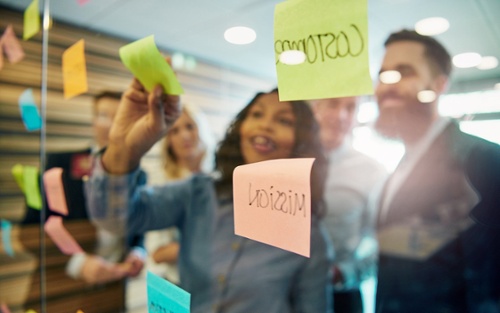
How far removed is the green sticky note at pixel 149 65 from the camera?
0.52 metres

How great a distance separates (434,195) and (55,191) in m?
0.84

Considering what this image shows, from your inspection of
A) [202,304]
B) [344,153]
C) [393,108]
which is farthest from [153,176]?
[393,108]

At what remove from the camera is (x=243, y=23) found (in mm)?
579

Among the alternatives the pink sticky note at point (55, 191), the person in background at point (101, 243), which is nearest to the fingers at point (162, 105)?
the person in background at point (101, 243)

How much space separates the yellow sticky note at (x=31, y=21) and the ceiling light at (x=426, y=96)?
0.99 meters

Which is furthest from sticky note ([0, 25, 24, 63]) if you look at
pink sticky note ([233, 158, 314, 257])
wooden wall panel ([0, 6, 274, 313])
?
pink sticky note ([233, 158, 314, 257])

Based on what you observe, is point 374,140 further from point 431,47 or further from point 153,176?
point 153,176

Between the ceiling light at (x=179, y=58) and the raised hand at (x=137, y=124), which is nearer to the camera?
the raised hand at (x=137, y=124)

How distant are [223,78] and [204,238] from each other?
333 mm

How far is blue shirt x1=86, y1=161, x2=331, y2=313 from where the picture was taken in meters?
→ 0.60

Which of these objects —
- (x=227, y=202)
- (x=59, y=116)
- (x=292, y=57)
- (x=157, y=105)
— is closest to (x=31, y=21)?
(x=59, y=116)

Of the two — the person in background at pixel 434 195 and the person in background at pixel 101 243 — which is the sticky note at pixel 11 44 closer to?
the person in background at pixel 101 243

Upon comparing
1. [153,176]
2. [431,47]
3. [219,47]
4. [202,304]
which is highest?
[219,47]

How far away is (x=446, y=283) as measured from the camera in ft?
1.56
